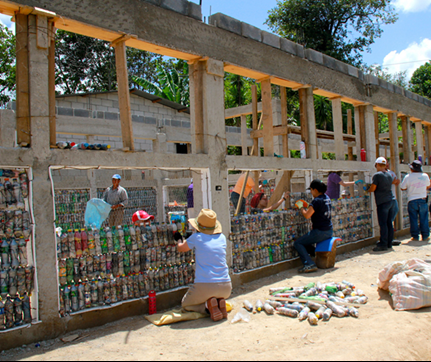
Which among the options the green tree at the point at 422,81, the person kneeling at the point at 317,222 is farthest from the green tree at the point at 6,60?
the green tree at the point at 422,81

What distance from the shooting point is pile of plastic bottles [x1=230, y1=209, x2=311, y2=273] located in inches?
248

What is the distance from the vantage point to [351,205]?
9016 millimetres

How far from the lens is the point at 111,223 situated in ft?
25.8

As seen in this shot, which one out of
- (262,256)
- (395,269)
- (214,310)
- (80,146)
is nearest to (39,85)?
(80,146)

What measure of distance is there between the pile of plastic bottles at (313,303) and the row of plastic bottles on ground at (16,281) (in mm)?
2426

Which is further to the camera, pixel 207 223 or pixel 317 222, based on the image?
pixel 317 222

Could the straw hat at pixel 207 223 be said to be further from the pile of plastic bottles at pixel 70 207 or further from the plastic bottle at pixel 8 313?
the pile of plastic bottles at pixel 70 207

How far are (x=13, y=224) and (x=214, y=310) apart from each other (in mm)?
2535

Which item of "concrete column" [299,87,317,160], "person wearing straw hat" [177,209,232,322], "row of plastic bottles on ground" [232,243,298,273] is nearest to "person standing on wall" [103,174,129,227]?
"row of plastic bottles on ground" [232,243,298,273]

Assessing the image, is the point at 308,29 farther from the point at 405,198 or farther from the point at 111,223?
the point at 111,223

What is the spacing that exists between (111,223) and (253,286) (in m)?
3.44

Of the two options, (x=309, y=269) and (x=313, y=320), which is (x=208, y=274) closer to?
(x=313, y=320)

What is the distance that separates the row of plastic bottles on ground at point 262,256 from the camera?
626 centimetres

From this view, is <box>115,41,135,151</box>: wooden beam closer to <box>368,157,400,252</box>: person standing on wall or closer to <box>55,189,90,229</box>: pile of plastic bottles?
<box>55,189,90,229</box>: pile of plastic bottles
